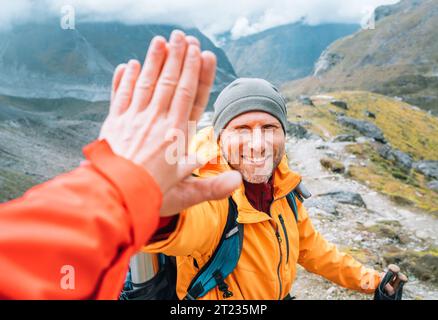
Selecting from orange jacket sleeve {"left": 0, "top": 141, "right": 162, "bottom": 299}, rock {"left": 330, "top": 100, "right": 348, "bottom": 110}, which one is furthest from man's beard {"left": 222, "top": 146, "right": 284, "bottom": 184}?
rock {"left": 330, "top": 100, "right": 348, "bottom": 110}

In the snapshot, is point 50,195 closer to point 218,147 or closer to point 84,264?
point 84,264

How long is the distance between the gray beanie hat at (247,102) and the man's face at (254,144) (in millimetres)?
49

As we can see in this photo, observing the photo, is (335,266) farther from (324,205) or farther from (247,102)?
(324,205)

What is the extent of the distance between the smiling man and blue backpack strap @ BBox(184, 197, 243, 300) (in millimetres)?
31

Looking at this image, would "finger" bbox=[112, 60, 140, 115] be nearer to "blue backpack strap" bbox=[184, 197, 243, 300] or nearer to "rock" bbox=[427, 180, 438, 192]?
"blue backpack strap" bbox=[184, 197, 243, 300]

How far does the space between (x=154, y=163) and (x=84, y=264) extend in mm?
428

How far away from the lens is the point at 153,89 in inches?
54.1

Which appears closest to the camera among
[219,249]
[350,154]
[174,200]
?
[174,200]

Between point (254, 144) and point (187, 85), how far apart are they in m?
1.23

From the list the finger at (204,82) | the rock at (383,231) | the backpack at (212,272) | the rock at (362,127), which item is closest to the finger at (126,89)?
the finger at (204,82)

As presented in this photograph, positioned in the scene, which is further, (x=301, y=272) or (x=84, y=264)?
(x=301, y=272)

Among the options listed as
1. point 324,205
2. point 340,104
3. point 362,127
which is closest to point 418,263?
point 324,205

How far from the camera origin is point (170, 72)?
4.38 feet
